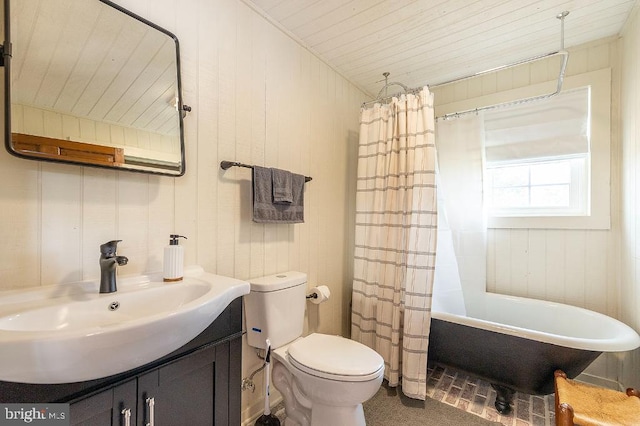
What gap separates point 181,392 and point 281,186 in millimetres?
1059

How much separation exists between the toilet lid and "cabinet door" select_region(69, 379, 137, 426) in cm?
73

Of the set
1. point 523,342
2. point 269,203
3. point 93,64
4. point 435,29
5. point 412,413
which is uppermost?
point 435,29

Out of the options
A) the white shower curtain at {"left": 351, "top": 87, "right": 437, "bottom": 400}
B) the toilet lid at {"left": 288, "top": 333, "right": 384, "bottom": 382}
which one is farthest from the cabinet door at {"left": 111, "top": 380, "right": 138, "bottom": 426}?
the white shower curtain at {"left": 351, "top": 87, "right": 437, "bottom": 400}

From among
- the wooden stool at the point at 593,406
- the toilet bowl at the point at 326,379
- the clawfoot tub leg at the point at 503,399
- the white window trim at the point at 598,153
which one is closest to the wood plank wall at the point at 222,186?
the toilet bowl at the point at 326,379

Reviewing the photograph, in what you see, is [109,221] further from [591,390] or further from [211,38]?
[591,390]

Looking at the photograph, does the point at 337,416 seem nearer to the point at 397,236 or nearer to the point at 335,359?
the point at 335,359

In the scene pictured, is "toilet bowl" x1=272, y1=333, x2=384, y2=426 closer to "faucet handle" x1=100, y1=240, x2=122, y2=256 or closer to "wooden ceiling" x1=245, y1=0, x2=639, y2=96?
"faucet handle" x1=100, y1=240, x2=122, y2=256

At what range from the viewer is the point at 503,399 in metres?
1.73

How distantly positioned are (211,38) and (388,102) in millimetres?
1309

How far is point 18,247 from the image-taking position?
906 mm

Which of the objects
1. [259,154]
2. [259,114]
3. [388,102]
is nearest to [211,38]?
[259,114]

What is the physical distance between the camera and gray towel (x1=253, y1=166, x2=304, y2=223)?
5.07 ft

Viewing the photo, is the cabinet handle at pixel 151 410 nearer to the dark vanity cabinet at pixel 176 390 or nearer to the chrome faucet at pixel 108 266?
the dark vanity cabinet at pixel 176 390

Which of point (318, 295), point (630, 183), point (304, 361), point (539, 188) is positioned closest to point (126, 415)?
point (304, 361)
